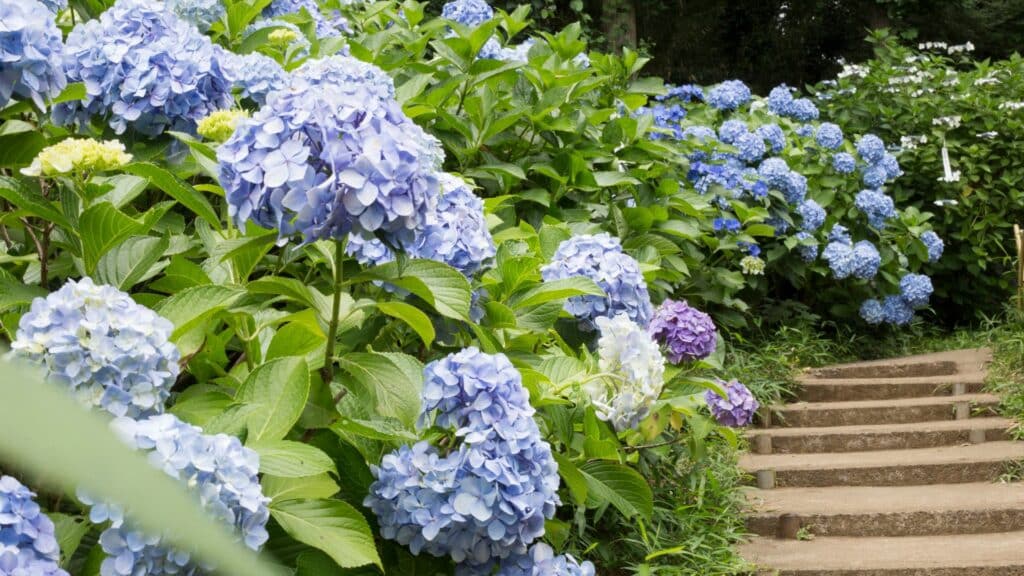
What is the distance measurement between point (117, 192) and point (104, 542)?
30.2 inches

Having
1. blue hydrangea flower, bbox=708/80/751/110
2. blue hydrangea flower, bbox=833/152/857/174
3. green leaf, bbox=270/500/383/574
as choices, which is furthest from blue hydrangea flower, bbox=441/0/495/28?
blue hydrangea flower, bbox=833/152/857/174

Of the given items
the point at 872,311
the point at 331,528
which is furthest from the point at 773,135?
the point at 331,528

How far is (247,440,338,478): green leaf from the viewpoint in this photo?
1193 mm

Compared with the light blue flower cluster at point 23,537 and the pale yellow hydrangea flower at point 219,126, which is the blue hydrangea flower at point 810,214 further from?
the light blue flower cluster at point 23,537

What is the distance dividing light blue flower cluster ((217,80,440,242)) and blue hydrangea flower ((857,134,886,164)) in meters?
6.10

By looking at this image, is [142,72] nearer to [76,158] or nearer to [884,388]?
[76,158]

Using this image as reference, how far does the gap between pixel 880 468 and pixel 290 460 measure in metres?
4.17

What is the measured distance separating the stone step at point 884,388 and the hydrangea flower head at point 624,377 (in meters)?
4.13

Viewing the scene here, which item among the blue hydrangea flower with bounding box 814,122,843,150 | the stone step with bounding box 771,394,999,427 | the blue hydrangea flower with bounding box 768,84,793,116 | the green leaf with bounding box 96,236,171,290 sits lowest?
the stone step with bounding box 771,394,999,427

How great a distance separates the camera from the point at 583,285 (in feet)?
6.11

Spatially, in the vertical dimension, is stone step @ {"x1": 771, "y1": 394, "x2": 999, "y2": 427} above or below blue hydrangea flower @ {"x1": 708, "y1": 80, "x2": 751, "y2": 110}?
below

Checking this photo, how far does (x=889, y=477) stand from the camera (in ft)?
16.0

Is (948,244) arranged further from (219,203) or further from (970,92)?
(219,203)

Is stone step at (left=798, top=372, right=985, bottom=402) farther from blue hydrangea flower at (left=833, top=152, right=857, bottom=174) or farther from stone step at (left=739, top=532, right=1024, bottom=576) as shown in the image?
stone step at (left=739, top=532, right=1024, bottom=576)
